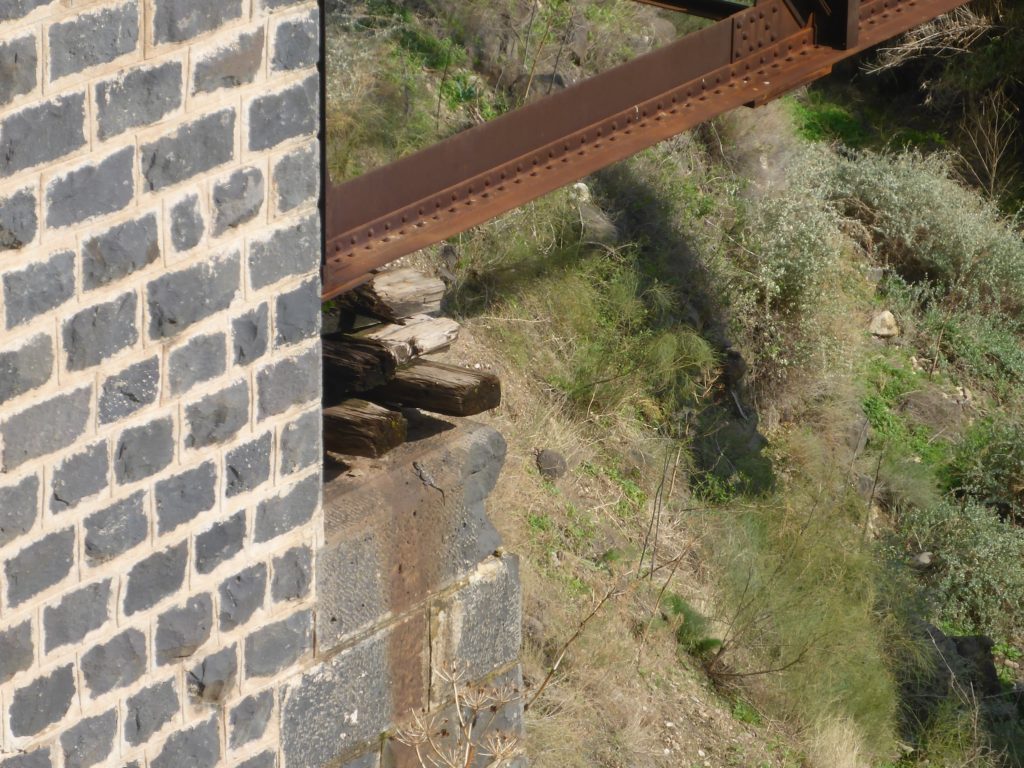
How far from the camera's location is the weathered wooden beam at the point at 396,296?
12.9 ft

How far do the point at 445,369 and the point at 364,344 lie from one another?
0.26 metres

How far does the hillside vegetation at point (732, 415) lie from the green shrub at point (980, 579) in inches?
0.8

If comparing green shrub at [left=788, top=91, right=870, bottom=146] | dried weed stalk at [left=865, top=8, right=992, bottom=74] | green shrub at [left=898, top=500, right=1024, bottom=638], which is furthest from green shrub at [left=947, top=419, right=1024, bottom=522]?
dried weed stalk at [left=865, top=8, right=992, bottom=74]

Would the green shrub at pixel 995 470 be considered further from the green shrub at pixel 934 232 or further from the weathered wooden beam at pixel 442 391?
the weathered wooden beam at pixel 442 391

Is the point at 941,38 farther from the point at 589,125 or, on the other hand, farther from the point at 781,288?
the point at 589,125

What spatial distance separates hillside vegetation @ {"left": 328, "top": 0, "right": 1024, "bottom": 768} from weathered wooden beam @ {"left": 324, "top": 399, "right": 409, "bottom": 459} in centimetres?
186

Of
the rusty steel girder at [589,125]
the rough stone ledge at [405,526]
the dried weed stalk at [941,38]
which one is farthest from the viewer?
the dried weed stalk at [941,38]

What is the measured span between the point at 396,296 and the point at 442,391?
0.48m

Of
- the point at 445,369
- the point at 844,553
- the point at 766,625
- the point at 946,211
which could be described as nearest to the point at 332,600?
the point at 445,369

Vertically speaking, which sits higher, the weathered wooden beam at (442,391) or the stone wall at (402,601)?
the weathered wooden beam at (442,391)

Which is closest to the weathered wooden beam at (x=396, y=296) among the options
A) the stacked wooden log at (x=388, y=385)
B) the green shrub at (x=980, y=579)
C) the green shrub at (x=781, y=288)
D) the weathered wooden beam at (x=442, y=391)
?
the stacked wooden log at (x=388, y=385)

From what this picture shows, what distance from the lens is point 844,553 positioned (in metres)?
7.19

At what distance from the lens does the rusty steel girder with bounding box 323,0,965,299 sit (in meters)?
3.92

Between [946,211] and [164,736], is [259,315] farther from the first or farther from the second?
[946,211]
